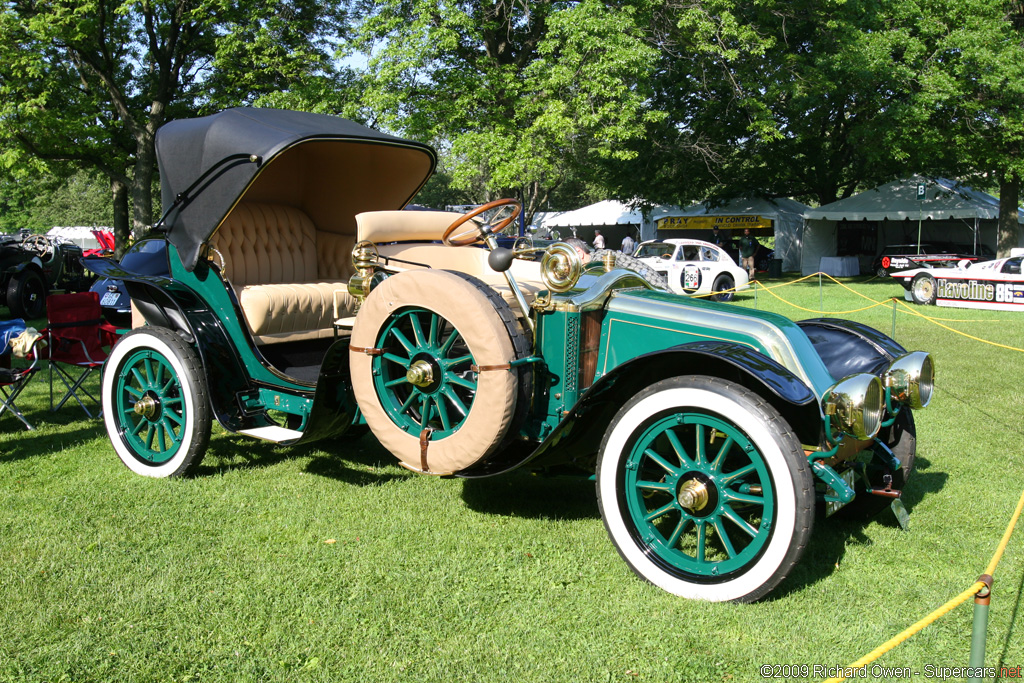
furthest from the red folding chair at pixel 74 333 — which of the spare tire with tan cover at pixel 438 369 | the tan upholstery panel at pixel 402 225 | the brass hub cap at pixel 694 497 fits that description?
the brass hub cap at pixel 694 497

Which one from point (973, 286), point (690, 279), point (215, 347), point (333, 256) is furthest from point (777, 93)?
point (215, 347)

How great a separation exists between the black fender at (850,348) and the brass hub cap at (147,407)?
13.3 ft

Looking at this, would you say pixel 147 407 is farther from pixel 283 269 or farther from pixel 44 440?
pixel 44 440

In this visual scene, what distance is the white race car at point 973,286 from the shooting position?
14938 millimetres

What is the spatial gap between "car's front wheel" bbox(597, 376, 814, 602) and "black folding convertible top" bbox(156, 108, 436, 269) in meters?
2.78

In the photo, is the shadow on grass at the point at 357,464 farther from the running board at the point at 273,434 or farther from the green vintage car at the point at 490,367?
the running board at the point at 273,434

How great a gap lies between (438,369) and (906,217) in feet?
81.0

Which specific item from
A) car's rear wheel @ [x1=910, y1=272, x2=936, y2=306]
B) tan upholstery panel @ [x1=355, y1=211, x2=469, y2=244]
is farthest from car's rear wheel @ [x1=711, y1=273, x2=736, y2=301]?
tan upholstery panel @ [x1=355, y1=211, x2=469, y2=244]

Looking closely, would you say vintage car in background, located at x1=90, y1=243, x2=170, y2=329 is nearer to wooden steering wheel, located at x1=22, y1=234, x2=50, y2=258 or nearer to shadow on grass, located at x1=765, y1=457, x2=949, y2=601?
wooden steering wheel, located at x1=22, y1=234, x2=50, y2=258

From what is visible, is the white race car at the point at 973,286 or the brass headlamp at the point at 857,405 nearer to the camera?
the brass headlamp at the point at 857,405

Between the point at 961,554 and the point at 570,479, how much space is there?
2237 mm

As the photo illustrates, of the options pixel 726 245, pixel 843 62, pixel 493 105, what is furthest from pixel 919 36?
pixel 493 105

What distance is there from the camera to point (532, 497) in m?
4.80

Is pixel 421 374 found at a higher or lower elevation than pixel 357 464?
higher
